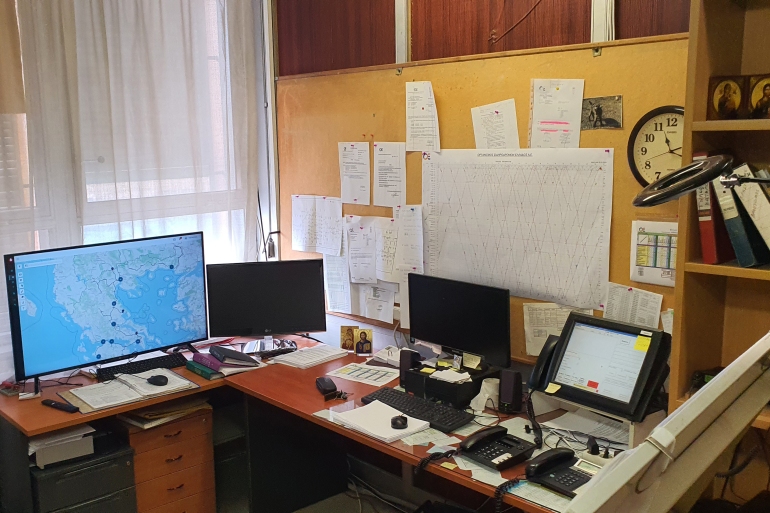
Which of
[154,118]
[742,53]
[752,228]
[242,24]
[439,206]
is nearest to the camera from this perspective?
[752,228]

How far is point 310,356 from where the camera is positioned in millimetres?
3193

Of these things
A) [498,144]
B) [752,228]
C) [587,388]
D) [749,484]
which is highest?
[498,144]

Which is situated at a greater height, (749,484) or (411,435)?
(411,435)

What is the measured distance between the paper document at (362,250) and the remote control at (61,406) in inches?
53.5

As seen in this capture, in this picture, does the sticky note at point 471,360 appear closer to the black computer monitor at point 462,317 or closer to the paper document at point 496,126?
the black computer monitor at point 462,317

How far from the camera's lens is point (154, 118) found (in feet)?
11.0

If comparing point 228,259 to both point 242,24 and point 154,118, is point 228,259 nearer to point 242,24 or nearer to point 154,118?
point 154,118

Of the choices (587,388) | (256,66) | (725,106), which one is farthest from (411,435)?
(256,66)

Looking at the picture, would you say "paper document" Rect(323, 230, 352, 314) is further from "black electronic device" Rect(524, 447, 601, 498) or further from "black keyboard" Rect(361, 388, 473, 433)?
"black electronic device" Rect(524, 447, 601, 498)

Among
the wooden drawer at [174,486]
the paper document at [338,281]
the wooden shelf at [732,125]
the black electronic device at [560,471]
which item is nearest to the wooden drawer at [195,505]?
the wooden drawer at [174,486]

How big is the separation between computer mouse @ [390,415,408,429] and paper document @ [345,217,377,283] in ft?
3.30

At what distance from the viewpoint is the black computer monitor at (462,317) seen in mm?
2652

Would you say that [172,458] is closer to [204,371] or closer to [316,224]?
[204,371]

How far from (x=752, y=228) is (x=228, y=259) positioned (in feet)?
8.46
